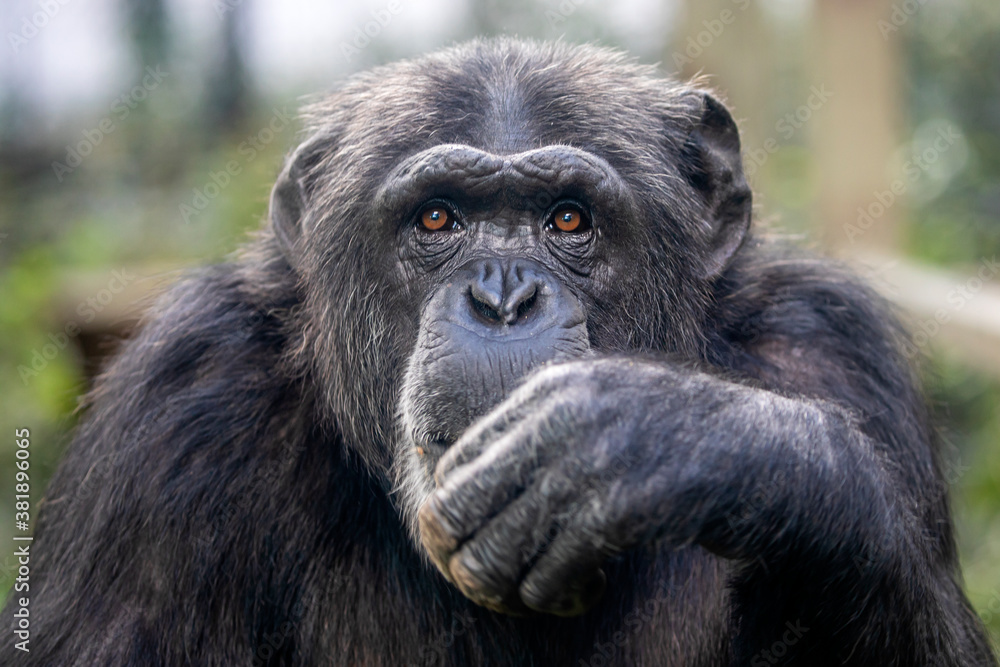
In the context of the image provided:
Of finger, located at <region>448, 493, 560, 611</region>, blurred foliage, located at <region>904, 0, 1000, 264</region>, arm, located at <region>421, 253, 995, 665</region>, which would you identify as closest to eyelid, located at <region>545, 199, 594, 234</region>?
arm, located at <region>421, 253, 995, 665</region>

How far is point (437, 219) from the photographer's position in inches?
165

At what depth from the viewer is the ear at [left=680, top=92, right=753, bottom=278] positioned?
4766 mm

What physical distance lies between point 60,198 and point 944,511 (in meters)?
15.0

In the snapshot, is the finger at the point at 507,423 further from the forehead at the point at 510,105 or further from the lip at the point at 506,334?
the forehead at the point at 510,105

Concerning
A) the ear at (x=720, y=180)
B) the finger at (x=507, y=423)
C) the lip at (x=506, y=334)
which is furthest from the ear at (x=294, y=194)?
the finger at (x=507, y=423)

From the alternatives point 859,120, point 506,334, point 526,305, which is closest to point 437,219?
point 526,305

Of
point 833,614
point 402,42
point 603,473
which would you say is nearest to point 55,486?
point 603,473

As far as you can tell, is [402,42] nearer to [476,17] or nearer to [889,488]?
[476,17]

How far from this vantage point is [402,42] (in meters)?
22.3

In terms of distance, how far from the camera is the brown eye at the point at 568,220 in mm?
4176

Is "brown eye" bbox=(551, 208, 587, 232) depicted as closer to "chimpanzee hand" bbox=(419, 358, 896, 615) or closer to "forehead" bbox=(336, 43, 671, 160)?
"forehead" bbox=(336, 43, 671, 160)

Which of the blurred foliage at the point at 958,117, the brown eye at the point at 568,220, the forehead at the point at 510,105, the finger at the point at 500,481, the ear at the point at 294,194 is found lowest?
the blurred foliage at the point at 958,117

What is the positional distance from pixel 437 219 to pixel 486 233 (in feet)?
0.73

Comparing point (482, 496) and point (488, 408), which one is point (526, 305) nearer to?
point (488, 408)
